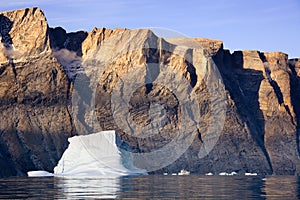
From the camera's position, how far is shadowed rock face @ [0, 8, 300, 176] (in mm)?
160875

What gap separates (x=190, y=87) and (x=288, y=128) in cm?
3192

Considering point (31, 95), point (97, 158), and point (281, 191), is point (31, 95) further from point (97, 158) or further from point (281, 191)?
point (281, 191)

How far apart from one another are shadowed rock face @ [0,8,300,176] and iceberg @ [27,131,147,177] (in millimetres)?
33793

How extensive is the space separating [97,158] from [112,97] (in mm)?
63674

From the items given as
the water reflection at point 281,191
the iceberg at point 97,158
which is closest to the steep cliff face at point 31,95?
the iceberg at point 97,158

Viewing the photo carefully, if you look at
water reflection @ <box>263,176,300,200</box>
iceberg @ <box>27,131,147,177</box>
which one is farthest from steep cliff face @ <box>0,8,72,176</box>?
water reflection @ <box>263,176,300,200</box>

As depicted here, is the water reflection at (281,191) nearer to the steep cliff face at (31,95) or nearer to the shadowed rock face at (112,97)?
the steep cliff face at (31,95)

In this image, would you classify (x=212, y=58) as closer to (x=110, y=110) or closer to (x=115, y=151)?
(x=110, y=110)

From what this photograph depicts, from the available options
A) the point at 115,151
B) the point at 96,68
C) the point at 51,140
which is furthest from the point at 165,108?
the point at 115,151

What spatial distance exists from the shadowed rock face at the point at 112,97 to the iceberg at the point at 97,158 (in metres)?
33.8

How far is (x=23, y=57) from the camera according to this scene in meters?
169

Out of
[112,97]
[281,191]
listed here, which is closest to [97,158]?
[281,191]

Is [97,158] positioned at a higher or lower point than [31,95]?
lower

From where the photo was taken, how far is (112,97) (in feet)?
571
